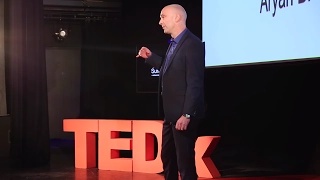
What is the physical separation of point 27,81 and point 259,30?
3237 mm

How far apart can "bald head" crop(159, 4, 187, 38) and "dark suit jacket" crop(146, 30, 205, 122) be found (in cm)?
8

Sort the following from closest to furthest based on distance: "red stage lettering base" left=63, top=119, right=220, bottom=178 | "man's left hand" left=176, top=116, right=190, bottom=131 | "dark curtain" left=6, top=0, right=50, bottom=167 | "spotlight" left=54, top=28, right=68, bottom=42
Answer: "man's left hand" left=176, top=116, right=190, bottom=131
"red stage lettering base" left=63, top=119, right=220, bottom=178
"dark curtain" left=6, top=0, right=50, bottom=167
"spotlight" left=54, top=28, right=68, bottom=42

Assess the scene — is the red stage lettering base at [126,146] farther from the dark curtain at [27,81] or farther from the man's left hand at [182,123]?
the man's left hand at [182,123]

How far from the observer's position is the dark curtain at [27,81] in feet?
20.8

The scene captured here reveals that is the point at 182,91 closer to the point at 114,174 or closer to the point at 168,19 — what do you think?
the point at 168,19

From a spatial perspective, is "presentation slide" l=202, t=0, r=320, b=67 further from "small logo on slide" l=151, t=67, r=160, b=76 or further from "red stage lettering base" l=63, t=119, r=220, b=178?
"small logo on slide" l=151, t=67, r=160, b=76

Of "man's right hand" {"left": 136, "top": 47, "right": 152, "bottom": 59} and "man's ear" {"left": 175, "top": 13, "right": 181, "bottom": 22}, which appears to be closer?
"man's ear" {"left": 175, "top": 13, "right": 181, "bottom": 22}

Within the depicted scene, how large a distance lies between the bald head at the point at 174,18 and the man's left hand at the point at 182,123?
0.63 meters

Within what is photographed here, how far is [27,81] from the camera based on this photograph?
6379mm

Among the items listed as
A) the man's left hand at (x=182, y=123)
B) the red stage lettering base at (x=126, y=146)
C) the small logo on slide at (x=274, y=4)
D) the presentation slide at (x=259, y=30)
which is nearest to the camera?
the man's left hand at (x=182, y=123)

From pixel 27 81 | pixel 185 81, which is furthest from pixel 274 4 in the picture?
pixel 27 81

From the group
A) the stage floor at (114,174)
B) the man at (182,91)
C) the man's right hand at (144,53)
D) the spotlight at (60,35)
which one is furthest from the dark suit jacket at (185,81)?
the spotlight at (60,35)

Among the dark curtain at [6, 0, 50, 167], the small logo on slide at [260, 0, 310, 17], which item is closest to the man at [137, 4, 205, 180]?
the small logo on slide at [260, 0, 310, 17]

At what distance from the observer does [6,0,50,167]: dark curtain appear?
6340 millimetres
